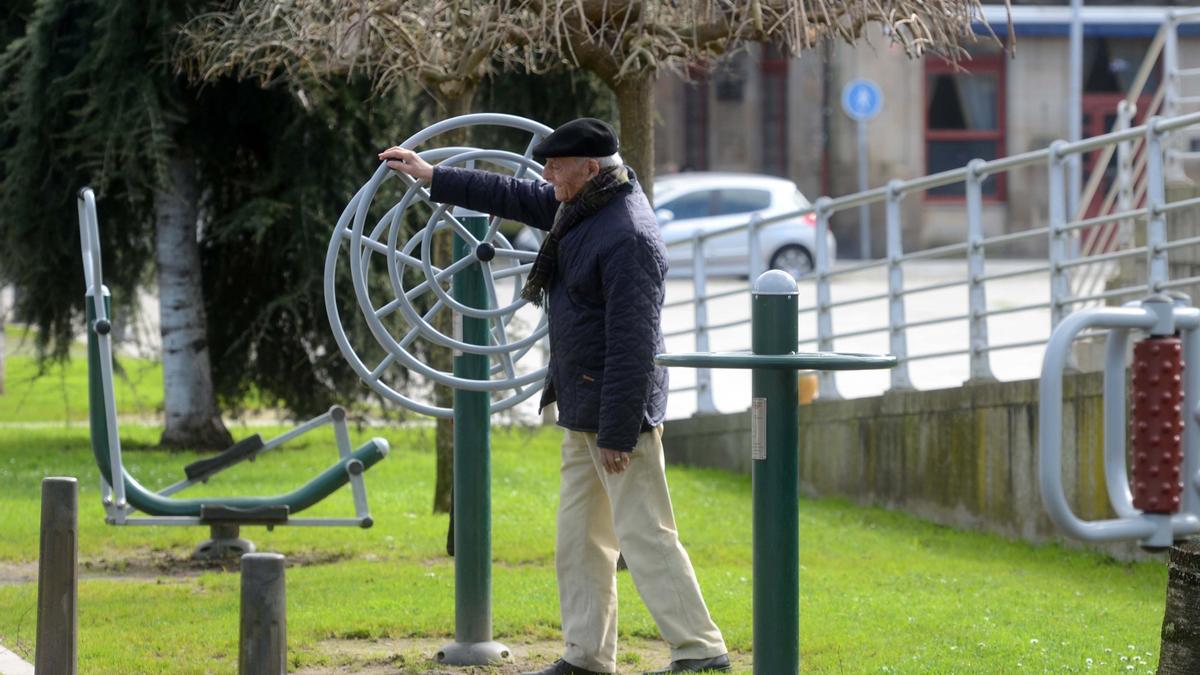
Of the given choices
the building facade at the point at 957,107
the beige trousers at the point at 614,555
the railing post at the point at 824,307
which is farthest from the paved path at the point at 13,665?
the building facade at the point at 957,107

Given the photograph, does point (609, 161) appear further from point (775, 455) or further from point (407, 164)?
point (775, 455)

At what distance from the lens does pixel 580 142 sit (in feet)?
19.6

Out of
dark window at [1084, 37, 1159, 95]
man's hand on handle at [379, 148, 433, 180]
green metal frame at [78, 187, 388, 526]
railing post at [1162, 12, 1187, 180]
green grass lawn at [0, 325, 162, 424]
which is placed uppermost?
dark window at [1084, 37, 1159, 95]

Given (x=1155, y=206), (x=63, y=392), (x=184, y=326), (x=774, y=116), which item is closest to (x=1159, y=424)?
(x=1155, y=206)

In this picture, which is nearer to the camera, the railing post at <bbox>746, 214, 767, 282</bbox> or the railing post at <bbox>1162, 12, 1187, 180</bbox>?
the railing post at <bbox>1162, 12, 1187, 180</bbox>

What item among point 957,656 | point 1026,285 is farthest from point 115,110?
point 1026,285

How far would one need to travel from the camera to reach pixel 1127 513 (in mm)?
3932

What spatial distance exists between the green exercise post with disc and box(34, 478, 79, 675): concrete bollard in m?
2.08

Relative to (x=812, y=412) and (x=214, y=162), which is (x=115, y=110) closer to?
Answer: (x=214, y=162)

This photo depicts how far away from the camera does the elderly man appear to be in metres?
5.90

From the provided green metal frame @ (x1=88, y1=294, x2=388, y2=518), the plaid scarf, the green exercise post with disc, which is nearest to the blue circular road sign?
green metal frame @ (x1=88, y1=294, x2=388, y2=518)

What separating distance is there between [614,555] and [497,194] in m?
1.27

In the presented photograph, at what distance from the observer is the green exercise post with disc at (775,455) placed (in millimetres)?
4965

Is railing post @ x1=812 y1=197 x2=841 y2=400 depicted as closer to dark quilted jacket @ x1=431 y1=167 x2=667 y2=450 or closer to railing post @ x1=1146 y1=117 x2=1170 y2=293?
railing post @ x1=1146 y1=117 x2=1170 y2=293
